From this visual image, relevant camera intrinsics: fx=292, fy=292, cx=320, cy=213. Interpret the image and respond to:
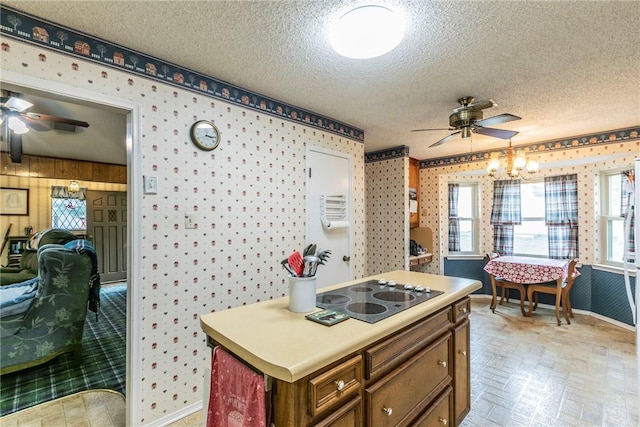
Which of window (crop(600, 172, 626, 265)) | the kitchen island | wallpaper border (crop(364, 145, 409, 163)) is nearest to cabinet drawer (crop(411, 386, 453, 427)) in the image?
the kitchen island

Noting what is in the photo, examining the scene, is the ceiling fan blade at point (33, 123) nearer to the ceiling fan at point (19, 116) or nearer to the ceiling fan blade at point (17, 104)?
the ceiling fan at point (19, 116)

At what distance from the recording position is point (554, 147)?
13.6ft

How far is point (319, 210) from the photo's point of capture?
3150mm

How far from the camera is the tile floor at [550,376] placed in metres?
2.01

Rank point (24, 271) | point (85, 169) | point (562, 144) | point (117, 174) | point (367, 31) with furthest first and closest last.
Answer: point (117, 174), point (85, 169), point (24, 271), point (562, 144), point (367, 31)

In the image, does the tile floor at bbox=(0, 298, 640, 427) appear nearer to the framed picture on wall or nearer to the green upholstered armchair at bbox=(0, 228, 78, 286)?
the green upholstered armchair at bbox=(0, 228, 78, 286)

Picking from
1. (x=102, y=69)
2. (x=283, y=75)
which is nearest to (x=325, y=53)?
(x=283, y=75)

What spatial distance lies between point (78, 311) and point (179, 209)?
164 cm

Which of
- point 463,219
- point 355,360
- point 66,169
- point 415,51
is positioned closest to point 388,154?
point 463,219

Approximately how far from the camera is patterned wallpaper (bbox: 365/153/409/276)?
4.25m

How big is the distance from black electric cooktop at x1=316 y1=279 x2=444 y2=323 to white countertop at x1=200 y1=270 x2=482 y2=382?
60 mm

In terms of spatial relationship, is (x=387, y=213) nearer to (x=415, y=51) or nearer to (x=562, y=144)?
(x=562, y=144)

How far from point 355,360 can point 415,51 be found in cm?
187

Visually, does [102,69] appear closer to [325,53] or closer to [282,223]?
[325,53]
